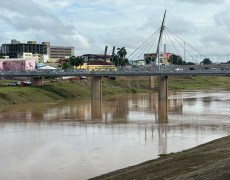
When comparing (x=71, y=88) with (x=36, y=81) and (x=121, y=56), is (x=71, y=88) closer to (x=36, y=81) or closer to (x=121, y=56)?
(x=36, y=81)

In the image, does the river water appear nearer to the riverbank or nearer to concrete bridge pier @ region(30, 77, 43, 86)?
the riverbank

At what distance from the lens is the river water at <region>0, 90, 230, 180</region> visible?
105 ft

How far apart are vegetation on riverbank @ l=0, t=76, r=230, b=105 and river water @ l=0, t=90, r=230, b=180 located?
24.3 meters

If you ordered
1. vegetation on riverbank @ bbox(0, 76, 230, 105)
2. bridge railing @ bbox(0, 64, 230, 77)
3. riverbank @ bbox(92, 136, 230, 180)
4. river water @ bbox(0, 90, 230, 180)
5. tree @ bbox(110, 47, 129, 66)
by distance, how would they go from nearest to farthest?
riverbank @ bbox(92, 136, 230, 180)
river water @ bbox(0, 90, 230, 180)
bridge railing @ bbox(0, 64, 230, 77)
vegetation on riverbank @ bbox(0, 76, 230, 105)
tree @ bbox(110, 47, 129, 66)

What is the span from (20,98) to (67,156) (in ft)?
214

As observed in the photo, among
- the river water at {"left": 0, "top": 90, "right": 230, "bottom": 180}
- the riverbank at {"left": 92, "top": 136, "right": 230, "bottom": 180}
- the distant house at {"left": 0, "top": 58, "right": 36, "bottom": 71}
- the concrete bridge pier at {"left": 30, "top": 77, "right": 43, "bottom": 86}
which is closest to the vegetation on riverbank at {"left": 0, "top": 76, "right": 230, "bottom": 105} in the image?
the concrete bridge pier at {"left": 30, "top": 77, "right": 43, "bottom": 86}

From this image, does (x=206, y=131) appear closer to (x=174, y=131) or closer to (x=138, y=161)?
(x=174, y=131)

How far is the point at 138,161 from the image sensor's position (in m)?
33.3

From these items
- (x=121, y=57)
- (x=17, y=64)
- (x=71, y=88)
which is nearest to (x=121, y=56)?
(x=121, y=57)

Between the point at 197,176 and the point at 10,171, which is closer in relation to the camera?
the point at 197,176

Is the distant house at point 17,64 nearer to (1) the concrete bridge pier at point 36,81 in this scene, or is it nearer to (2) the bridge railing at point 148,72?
(1) the concrete bridge pier at point 36,81

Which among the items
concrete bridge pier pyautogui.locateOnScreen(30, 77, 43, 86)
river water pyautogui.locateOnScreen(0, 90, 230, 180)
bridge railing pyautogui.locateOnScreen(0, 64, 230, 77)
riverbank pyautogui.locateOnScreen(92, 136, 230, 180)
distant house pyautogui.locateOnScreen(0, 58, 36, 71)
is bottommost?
river water pyautogui.locateOnScreen(0, 90, 230, 180)

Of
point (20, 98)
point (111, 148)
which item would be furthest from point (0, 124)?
point (20, 98)

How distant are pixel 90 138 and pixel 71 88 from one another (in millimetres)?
79497
